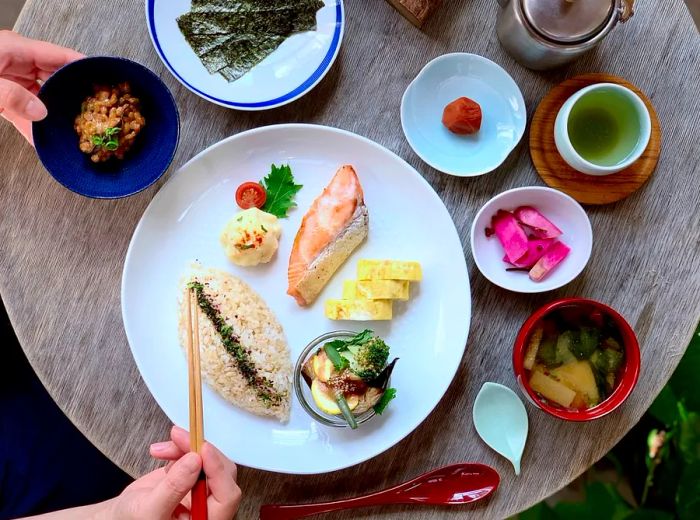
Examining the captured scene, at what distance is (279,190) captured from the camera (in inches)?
66.7

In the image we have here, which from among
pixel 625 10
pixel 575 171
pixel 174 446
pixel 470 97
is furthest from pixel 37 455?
pixel 625 10

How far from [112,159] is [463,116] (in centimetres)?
93

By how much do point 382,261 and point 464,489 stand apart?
67cm

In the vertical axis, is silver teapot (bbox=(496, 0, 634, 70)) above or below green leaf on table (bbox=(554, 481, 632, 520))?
above

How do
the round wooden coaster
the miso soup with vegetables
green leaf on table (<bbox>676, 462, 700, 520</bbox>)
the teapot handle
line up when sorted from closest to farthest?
the teapot handle < the miso soup with vegetables < the round wooden coaster < green leaf on table (<bbox>676, 462, 700, 520</bbox>)

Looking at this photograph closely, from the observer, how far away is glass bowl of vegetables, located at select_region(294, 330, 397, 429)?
1522 mm

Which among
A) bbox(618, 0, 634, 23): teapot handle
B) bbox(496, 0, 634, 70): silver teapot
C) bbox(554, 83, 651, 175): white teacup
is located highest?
bbox(618, 0, 634, 23): teapot handle

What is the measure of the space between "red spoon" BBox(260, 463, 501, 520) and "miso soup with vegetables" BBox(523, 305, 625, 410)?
11.5 inches

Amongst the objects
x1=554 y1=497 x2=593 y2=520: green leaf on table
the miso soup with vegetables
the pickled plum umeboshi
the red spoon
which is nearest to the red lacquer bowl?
the miso soup with vegetables

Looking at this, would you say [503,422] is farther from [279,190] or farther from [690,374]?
[279,190]

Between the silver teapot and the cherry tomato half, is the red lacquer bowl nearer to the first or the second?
the silver teapot

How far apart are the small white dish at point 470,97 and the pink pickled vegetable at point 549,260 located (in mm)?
273

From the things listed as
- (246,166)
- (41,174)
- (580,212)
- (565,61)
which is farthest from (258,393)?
(565,61)

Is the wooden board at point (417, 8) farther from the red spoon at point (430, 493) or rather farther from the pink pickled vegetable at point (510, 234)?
the red spoon at point (430, 493)
